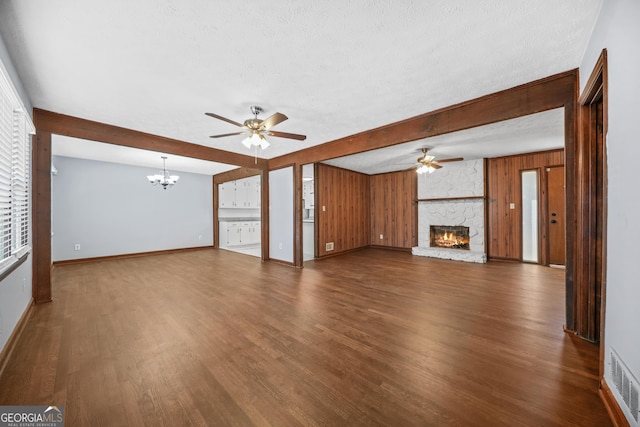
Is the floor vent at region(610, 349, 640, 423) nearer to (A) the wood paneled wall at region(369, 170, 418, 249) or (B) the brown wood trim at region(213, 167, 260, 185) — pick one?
(A) the wood paneled wall at region(369, 170, 418, 249)

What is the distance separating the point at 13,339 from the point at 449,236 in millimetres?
7394

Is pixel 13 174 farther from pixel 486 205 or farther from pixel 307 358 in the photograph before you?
pixel 486 205

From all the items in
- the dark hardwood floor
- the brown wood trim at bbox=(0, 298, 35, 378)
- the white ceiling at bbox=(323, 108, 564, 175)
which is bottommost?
the dark hardwood floor

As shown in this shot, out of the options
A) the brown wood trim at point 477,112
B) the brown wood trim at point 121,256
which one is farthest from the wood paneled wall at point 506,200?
the brown wood trim at point 121,256

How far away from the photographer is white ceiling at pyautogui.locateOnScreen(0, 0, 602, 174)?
1537 mm

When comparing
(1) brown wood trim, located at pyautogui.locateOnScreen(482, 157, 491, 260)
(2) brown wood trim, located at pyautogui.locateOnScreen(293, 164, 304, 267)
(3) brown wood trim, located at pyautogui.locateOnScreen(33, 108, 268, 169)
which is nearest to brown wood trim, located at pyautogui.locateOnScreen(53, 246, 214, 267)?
(3) brown wood trim, located at pyautogui.locateOnScreen(33, 108, 268, 169)

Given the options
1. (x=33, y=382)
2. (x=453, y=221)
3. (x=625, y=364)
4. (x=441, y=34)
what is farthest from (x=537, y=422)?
(x=453, y=221)

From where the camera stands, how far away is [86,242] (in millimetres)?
5527

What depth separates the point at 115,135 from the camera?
3430 millimetres

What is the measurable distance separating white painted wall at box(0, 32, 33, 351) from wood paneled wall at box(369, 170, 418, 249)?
277 inches

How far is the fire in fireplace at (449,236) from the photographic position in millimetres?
6031

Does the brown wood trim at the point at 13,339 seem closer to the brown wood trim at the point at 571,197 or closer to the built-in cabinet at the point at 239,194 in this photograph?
the brown wood trim at the point at 571,197

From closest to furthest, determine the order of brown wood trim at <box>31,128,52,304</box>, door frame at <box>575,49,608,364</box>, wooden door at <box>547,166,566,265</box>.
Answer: door frame at <box>575,49,608,364</box> < brown wood trim at <box>31,128,52,304</box> < wooden door at <box>547,166,566,265</box>

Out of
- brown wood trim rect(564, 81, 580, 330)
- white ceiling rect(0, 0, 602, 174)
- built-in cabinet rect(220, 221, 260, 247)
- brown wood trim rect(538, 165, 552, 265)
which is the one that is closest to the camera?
white ceiling rect(0, 0, 602, 174)
